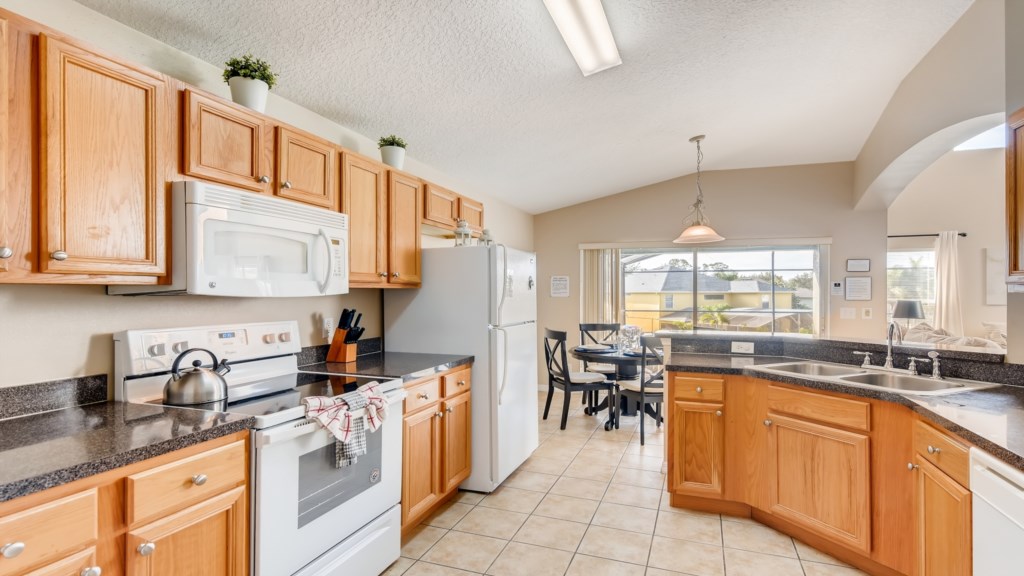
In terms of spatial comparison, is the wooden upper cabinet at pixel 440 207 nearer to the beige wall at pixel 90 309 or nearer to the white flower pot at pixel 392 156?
the white flower pot at pixel 392 156

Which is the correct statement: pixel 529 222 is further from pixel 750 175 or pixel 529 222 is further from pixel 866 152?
pixel 866 152

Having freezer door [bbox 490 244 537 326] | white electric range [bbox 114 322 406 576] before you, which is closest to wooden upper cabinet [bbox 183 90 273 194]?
white electric range [bbox 114 322 406 576]

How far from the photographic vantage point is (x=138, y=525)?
1245 millimetres

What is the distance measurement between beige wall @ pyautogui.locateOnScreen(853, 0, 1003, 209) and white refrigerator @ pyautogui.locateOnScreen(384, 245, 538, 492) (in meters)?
2.81

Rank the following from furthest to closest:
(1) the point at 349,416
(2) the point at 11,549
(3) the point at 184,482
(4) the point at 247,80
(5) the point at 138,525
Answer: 1. (4) the point at 247,80
2. (1) the point at 349,416
3. (3) the point at 184,482
4. (5) the point at 138,525
5. (2) the point at 11,549

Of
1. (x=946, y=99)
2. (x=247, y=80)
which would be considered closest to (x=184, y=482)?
(x=247, y=80)

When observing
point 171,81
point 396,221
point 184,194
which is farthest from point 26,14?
point 396,221

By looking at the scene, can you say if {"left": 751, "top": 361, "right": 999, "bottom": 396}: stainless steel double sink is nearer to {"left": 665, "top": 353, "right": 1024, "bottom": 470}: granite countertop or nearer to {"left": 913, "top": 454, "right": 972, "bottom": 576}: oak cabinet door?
{"left": 665, "top": 353, "right": 1024, "bottom": 470}: granite countertop

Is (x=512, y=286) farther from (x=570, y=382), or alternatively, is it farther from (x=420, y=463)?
(x=570, y=382)

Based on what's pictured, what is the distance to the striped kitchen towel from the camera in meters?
1.78

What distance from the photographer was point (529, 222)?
623cm

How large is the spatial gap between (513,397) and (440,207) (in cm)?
137

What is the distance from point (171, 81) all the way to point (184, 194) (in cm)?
40

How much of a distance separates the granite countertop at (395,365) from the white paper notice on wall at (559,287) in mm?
3374
